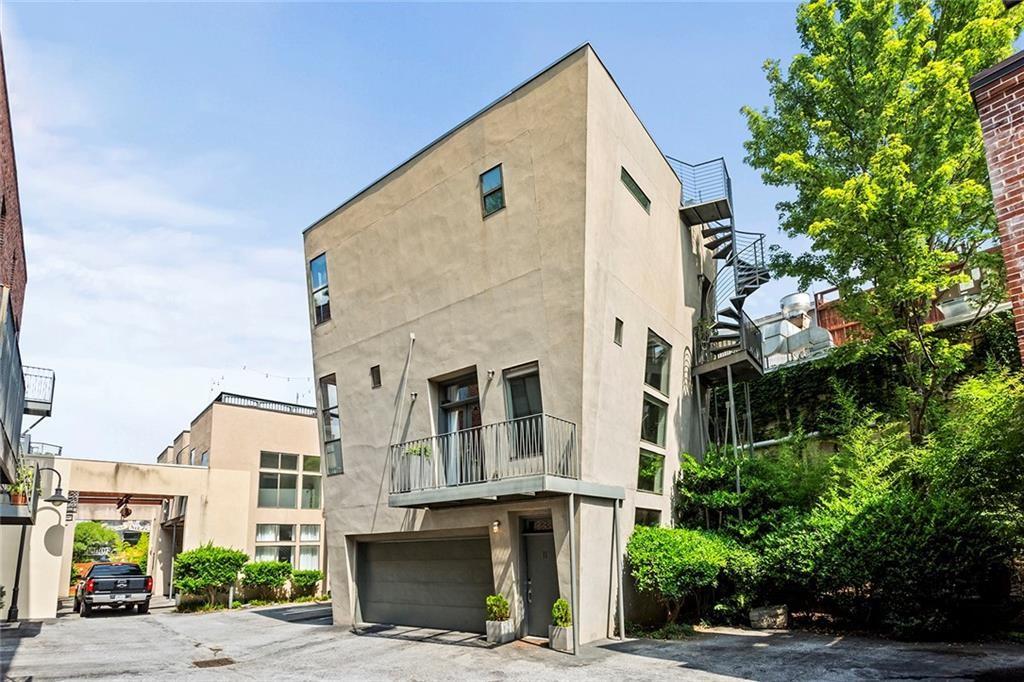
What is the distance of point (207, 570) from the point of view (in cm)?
2066

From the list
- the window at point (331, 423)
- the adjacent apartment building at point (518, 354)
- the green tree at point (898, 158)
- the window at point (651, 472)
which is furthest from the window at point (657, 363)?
the window at point (331, 423)

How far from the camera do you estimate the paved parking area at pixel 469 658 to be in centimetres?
898

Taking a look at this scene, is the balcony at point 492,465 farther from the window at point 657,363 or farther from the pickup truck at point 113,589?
the pickup truck at point 113,589

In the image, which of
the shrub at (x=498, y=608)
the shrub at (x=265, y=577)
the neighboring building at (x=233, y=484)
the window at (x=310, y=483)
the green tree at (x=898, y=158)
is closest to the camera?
the shrub at (x=498, y=608)

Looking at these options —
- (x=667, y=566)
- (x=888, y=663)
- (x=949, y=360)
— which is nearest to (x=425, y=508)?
(x=667, y=566)

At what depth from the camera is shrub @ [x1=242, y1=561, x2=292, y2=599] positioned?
21.8 metres

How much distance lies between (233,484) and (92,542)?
2712 centimetres

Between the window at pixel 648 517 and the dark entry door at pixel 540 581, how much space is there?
210cm

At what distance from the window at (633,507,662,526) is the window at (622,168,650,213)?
6.16 m

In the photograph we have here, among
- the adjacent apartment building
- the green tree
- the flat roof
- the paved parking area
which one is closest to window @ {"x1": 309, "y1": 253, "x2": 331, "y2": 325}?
the adjacent apartment building

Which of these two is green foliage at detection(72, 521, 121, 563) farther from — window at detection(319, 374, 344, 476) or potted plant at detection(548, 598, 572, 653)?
potted plant at detection(548, 598, 572, 653)

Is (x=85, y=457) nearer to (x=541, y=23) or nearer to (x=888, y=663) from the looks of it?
(x=541, y=23)

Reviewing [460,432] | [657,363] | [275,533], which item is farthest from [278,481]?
[657,363]

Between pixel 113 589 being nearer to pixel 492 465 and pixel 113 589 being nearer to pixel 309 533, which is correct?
pixel 309 533
